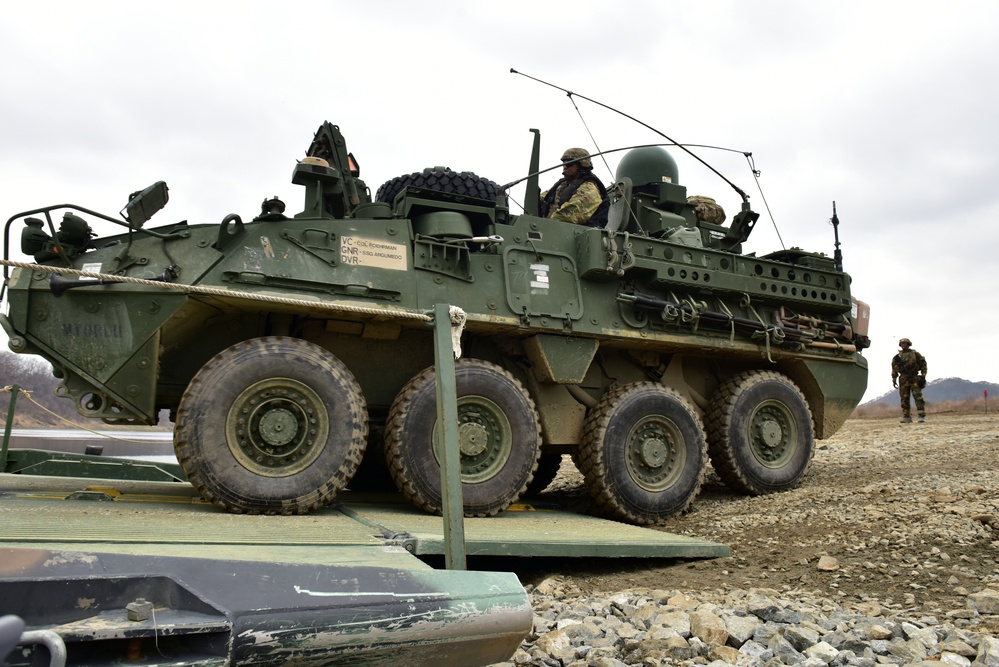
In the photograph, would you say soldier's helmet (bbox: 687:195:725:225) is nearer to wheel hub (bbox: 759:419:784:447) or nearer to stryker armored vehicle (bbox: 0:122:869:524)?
stryker armored vehicle (bbox: 0:122:869:524)

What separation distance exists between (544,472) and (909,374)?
37.9 ft

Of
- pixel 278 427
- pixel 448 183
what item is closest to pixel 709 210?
pixel 448 183

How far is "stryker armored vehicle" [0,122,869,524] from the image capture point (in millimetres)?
4566

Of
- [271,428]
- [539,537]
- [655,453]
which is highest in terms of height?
[271,428]

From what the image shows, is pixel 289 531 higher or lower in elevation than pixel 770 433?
lower

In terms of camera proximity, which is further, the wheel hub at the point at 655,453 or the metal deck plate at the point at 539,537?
the wheel hub at the point at 655,453

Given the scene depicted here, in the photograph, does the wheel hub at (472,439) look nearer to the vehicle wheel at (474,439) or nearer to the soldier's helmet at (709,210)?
the vehicle wheel at (474,439)

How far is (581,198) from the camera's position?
734 centimetres

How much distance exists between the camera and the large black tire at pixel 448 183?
5.77 metres

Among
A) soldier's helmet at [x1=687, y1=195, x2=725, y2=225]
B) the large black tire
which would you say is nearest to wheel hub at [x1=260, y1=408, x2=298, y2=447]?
the large black tire

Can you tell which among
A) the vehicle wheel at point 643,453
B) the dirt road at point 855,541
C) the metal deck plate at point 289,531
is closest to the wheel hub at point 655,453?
the vehicle wheel at point 643,453

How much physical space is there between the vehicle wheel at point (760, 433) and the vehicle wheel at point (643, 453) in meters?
0.61

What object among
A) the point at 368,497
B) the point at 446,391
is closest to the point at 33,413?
the point at 368,497

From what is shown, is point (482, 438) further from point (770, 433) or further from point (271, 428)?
point (770, 433)
